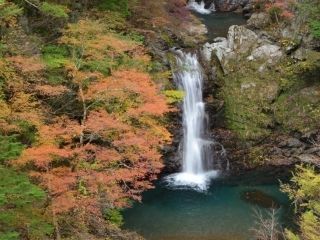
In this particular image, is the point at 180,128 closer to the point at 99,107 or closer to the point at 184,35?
the point at 184,35

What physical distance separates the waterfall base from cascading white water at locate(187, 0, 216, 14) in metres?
14.3

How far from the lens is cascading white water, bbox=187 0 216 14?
3183 cm

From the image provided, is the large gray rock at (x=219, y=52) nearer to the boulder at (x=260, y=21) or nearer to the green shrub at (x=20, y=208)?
the boulder at (x=260, y=21)

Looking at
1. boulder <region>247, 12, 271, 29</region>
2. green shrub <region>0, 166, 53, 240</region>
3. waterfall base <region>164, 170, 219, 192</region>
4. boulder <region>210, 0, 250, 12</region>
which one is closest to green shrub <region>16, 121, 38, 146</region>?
green shrub <region>0, 166, 53, 240</region>

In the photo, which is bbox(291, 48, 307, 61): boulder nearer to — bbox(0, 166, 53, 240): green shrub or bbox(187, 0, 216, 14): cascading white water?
bbox(187, 0, 216, 14): cascading white water

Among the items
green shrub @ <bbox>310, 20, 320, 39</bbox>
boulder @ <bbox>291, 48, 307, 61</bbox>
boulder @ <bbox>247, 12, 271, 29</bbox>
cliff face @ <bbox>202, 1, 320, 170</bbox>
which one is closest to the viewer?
cliff face @ <bbox>202, 1, 320, 170</bbox>

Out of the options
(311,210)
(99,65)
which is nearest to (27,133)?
(99,65)

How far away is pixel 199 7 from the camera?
32.5 m

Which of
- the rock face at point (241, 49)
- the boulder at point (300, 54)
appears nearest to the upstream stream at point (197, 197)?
the rock face at point (241, 49)

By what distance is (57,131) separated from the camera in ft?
41.9

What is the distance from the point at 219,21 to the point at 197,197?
13624mm

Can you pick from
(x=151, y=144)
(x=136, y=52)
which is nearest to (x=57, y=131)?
(x=151, y=144)

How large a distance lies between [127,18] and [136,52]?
378cm

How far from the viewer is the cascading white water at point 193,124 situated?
2177 centimetres
